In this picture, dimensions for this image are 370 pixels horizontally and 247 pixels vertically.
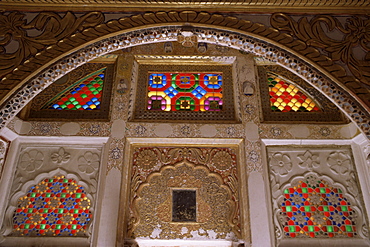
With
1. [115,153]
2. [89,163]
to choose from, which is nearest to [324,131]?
[115,153]

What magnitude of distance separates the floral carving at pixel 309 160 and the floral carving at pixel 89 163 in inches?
108

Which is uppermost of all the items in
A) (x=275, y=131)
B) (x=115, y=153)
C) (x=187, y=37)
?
(x=187, y=37)

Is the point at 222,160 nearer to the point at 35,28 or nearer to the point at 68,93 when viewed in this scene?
the point at 68,93

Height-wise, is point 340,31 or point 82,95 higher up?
point 82,95

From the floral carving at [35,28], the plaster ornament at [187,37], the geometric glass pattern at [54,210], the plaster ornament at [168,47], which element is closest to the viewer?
the floral carving at [35,28]

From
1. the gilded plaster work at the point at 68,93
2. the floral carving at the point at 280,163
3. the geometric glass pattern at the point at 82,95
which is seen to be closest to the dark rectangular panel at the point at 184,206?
the floral carving at the point at 280,163

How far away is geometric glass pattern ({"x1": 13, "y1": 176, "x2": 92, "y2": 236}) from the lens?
4430 millimetres

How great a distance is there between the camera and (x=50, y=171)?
472 cm

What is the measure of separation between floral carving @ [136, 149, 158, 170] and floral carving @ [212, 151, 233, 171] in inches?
32.0

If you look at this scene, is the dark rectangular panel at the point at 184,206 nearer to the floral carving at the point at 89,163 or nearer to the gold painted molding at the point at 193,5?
the floral carving at the point at 89,163

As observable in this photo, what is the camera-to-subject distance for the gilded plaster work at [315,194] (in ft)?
14.6

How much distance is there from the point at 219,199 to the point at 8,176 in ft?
9.05

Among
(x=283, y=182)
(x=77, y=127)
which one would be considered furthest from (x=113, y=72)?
(x=283, y=182)

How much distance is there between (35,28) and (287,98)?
3.54 m
